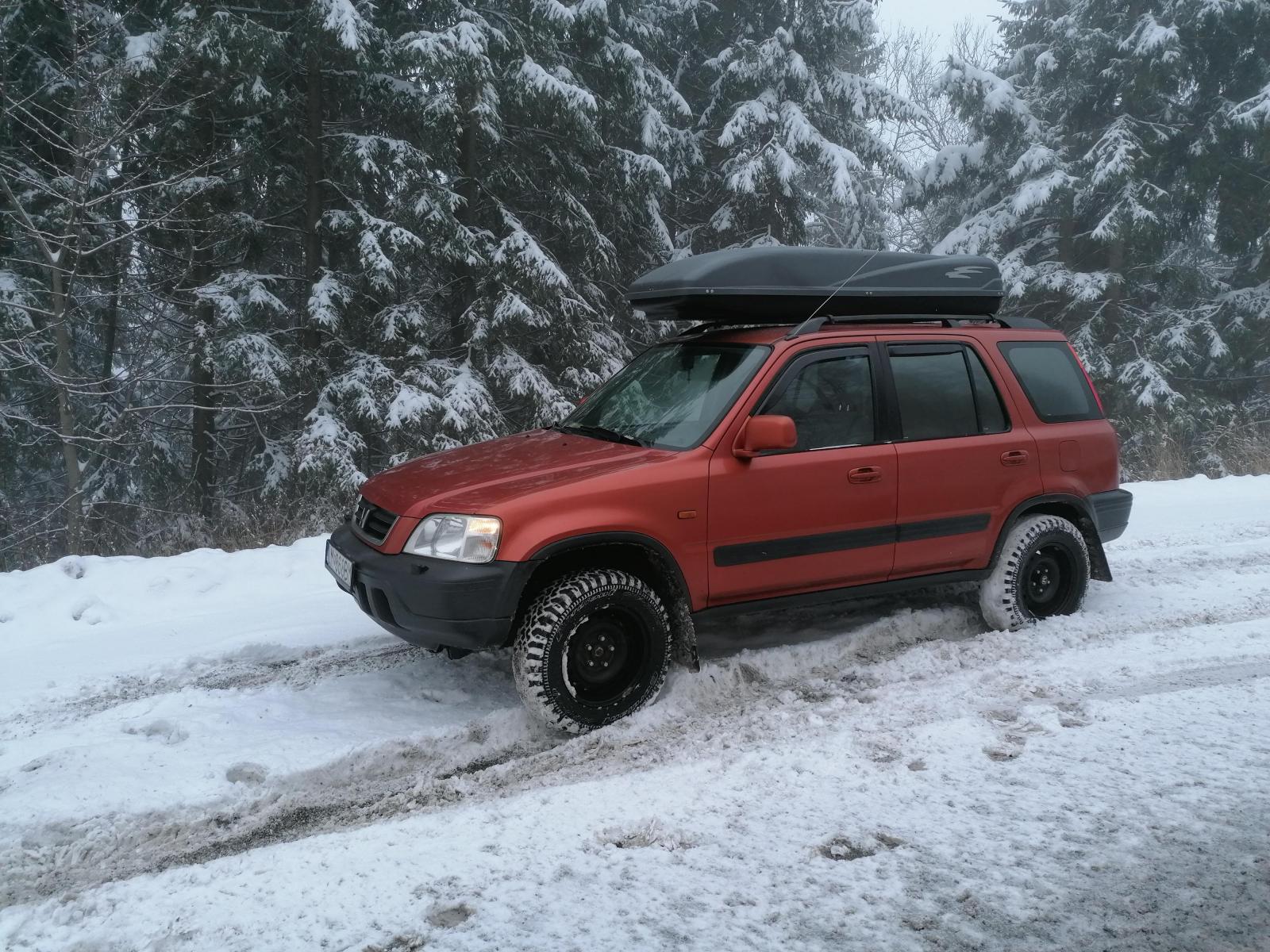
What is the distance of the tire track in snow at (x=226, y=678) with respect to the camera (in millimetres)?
4340

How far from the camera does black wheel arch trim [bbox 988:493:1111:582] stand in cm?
533

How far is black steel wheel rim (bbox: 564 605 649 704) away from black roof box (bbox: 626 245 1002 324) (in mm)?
1785

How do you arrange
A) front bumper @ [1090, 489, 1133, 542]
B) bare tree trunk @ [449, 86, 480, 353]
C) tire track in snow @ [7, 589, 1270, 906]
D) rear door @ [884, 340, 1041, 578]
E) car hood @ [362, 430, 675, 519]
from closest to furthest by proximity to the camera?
tire track in snow @ [7, 589, 1270, 906]
car hood @ [362, 430, 675, 519]
rear door @ [884, 340, 1041, 578]
front bumper @ [1090, 489, 1133, 542]
bare tree trunk @ [449, 86, 480, 353]

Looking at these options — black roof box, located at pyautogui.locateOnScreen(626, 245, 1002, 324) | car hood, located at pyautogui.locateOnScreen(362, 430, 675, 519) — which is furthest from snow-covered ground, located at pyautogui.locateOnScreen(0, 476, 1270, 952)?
black roof box, located at pyautogui.locateOnScreen(626, 245, 1002, 324)

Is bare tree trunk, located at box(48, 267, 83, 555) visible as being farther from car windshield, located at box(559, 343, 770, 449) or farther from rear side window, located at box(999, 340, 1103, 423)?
rear side window, located at box(999, 340, 1103, 423)

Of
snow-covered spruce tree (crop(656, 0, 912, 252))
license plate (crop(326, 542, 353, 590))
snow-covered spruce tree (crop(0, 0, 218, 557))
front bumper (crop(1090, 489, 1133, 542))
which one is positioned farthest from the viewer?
snow-covered spruce tree (crop(656, 0, 912, 252))

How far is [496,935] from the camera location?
2658 mm

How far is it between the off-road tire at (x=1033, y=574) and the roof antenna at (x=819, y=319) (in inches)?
68.3

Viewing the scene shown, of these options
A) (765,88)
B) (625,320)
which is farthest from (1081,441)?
(765,88)

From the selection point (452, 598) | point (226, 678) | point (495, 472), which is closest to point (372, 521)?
point (495, 472)

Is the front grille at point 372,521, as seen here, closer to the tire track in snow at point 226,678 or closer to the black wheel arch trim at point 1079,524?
the tire track in snow at point 226,678

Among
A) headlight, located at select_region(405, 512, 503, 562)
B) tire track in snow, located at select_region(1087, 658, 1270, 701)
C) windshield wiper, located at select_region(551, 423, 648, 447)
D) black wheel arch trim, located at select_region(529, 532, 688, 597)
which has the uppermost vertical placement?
windshield wiper, located at select_region(551, 423, 648, 447)

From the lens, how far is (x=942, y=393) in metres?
5.20

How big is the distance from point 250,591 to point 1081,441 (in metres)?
5.68
